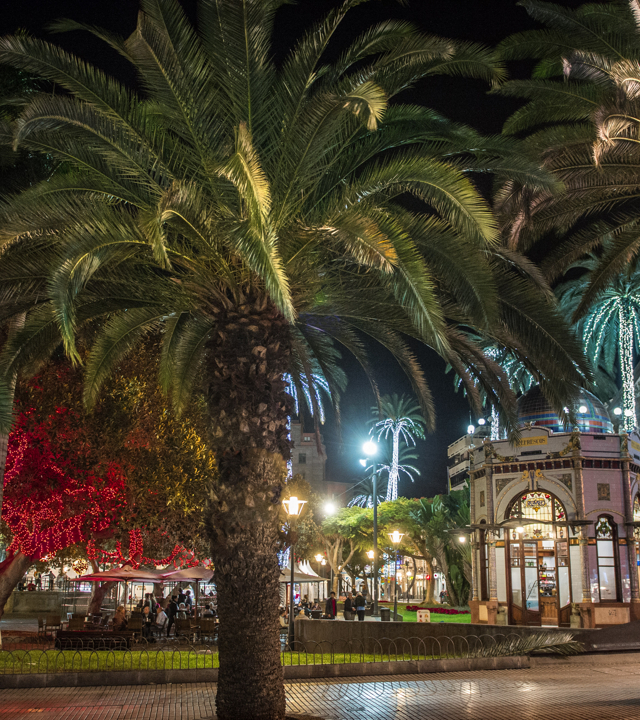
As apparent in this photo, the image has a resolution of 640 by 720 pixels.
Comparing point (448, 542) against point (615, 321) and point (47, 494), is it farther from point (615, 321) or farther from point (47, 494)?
point (47, 494)

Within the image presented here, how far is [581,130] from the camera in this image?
39.8 feet

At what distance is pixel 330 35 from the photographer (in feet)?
28.6

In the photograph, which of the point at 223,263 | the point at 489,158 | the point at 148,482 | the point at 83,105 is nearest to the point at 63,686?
the point at 148,482

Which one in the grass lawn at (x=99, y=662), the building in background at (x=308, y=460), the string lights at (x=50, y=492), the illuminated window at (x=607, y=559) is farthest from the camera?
the building in background at (x=308, y=460)

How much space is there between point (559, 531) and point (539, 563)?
143 centimetres

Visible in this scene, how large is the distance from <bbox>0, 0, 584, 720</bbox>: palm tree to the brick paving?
2.04m

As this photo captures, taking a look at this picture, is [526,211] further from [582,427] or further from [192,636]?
[582,427]

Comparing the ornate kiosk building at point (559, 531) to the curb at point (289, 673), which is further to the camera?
the ornate kiosk building at point (559, 531)

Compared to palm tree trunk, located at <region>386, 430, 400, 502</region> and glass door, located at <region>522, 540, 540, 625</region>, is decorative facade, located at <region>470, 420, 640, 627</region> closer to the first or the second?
glass door, located at <region>522, 540, 540, 625</region>

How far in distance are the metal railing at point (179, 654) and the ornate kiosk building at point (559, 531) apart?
6294mm

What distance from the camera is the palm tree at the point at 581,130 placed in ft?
36.9

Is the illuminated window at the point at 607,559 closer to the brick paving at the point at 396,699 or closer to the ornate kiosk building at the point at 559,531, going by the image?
the ornate kiosk building at the point at 559,531

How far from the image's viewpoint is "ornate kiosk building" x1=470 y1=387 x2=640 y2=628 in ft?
83.4

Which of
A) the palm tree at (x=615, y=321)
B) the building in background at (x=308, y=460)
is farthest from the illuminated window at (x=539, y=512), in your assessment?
the building in background at (x=308, y=460)
